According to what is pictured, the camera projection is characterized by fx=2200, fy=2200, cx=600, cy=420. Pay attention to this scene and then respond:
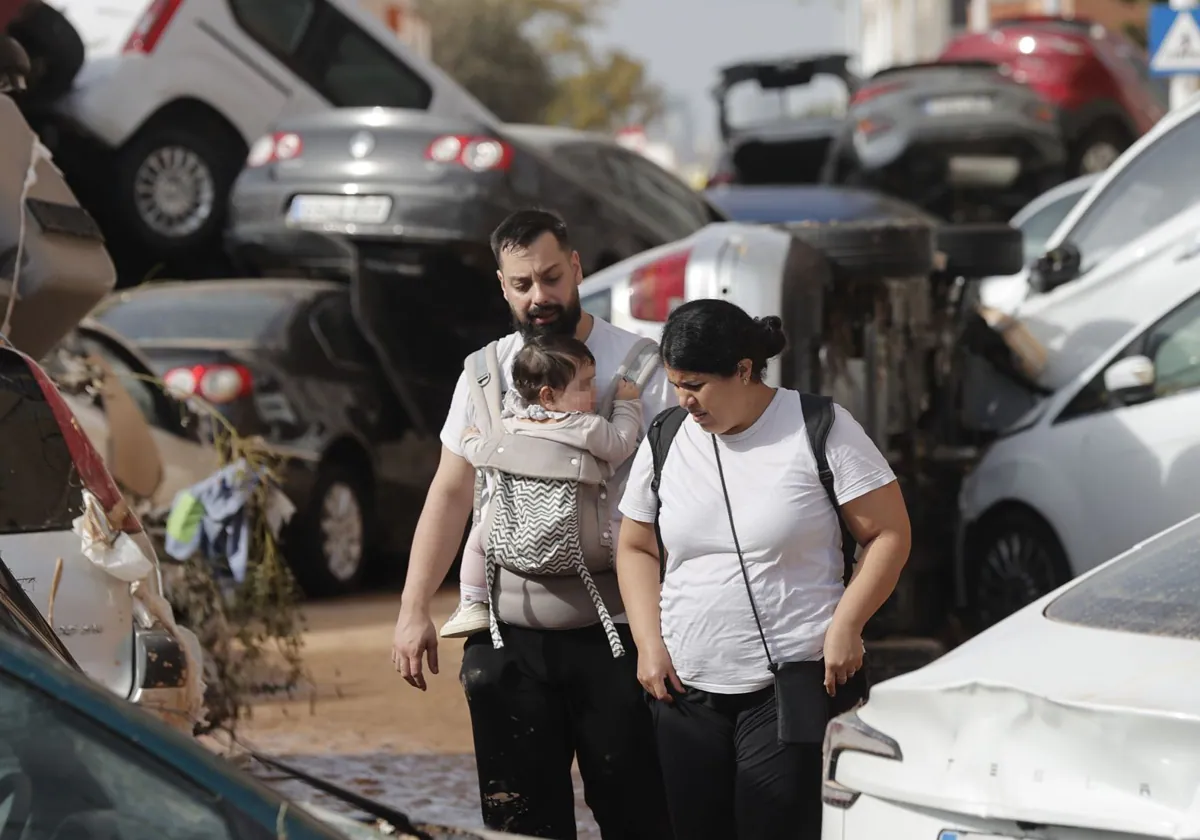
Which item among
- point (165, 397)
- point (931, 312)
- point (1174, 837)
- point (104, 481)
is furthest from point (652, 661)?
point (165, 397)

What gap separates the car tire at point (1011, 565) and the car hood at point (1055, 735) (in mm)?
4575

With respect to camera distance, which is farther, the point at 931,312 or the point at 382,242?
the point at 382,242

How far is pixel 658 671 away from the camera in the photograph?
168 inches

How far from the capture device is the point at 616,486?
459 centimetres

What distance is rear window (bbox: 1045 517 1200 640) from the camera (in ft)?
13.8

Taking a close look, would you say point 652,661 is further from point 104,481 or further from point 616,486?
point 104,481

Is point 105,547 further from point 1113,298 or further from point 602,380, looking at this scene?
point 1113,298

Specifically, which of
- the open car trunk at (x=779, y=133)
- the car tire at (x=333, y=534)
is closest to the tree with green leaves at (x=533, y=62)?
the open car trunk at (x=779, y=133)

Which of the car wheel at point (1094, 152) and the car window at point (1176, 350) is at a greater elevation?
the car wheel at point (1094, 152)

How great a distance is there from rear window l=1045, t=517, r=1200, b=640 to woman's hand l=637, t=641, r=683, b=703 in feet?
2.59

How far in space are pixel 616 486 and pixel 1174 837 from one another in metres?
1.52

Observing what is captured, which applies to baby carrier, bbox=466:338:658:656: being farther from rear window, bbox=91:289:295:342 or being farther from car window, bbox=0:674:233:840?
rear window, bbox=91:289:295:342

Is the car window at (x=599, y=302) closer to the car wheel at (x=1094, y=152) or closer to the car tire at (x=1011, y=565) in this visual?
the car tire at (x=1011, y=565)

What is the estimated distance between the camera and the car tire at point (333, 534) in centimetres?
1040
